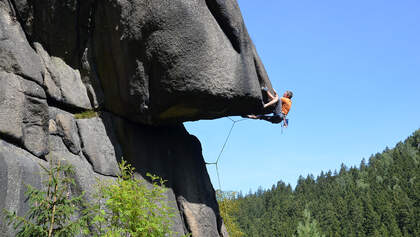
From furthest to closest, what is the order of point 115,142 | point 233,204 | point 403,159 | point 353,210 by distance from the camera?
point 403,159 → point 353,210 → point 233,204 → point 115,142

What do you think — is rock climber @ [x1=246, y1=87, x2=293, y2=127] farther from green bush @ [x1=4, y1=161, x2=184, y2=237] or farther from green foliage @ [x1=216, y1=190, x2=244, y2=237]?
green foliage @ [x1=216, y1=190, x2=244, y2=237]

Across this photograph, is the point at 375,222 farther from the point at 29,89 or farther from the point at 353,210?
the point at 29,89

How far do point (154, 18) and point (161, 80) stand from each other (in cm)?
93

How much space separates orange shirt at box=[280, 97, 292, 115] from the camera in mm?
9360

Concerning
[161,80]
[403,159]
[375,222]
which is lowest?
[375,222]

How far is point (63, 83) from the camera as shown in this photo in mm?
7746

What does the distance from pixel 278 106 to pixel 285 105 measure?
47 cm

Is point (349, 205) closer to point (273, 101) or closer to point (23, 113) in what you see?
point (273, 101)

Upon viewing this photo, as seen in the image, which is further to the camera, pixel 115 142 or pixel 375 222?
pixel 375 222

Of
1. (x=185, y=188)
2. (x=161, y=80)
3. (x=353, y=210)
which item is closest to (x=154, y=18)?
(x=161, y=80)

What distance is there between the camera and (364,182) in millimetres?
86688

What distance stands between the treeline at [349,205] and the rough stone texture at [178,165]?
3156cm

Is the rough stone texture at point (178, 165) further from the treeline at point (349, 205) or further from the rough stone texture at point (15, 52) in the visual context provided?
the treeline at point (349, 205)

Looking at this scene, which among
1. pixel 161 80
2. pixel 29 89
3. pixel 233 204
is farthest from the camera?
pixel 233 204
